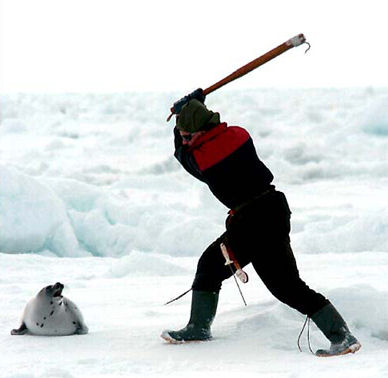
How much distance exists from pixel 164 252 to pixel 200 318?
14.7 ft

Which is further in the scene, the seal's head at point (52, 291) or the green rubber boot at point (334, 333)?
the seal's head at point (52, 291)

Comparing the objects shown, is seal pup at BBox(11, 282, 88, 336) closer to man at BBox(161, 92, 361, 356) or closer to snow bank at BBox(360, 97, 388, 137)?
man at BBox(161, 92, 361, 356)

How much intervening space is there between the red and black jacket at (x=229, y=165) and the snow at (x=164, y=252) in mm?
556

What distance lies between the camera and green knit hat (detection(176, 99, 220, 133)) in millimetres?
2807

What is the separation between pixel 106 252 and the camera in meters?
7.57

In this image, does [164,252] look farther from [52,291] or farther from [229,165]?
[229,165]

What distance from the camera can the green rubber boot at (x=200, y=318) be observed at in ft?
9.48

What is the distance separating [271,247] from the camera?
2.76m

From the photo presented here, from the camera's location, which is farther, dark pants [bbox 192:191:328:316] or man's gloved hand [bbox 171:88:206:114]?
man's gloved hand [bbox 171:88:206:114]

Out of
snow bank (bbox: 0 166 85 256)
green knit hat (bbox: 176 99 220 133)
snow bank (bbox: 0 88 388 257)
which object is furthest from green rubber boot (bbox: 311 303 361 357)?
snow bank (bbox: 0 166 85 256)

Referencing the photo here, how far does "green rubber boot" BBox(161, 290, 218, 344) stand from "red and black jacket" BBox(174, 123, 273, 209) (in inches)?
14.4

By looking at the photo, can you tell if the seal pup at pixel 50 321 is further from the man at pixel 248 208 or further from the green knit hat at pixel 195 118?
the green knit hat at pixel 195 118

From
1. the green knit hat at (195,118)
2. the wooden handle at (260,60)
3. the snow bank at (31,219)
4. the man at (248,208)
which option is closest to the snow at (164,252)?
the snow bank at (31,219)

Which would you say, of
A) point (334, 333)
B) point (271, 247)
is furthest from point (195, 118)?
point (334, 333)
